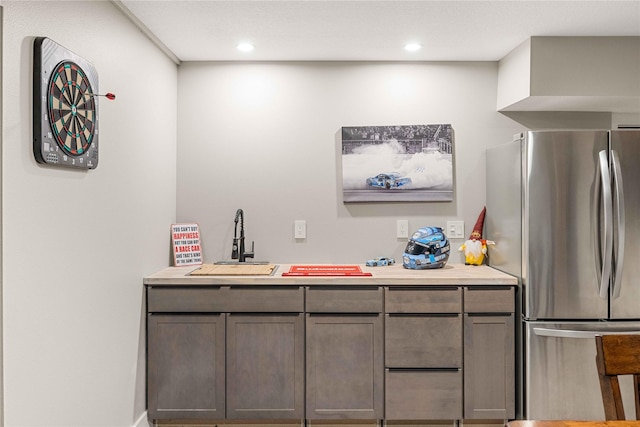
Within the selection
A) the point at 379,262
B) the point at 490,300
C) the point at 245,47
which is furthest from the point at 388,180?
the point at 245,47

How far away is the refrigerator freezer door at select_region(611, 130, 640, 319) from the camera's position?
2.68 meters

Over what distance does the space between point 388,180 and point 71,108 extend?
2.08 meters

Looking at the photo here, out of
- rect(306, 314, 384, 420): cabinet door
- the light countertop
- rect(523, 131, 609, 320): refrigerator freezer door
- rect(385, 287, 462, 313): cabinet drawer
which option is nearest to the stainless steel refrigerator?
rect(523, 131, 609, 320): refrigerator freezer door

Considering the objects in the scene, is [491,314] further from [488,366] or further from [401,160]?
[401,160]

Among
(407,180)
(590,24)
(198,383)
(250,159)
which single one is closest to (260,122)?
(250,159)

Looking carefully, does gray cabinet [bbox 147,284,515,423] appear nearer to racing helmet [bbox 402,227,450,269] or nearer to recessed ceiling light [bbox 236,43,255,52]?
racing helmet [bbox 402,227,450,269]

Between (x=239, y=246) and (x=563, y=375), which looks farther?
(x=239, y=246)

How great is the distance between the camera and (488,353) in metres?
2.85

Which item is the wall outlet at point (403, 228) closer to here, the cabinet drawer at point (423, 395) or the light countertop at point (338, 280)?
the light countertop at point (338, 280)

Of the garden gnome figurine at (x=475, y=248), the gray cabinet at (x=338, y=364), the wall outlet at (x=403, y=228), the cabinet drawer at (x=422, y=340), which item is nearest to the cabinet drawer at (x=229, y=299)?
the gray cabinet at (x=338, y=364)

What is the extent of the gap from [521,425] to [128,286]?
6.60 feet

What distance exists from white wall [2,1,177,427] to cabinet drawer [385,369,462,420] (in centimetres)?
143

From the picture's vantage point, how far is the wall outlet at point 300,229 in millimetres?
3502

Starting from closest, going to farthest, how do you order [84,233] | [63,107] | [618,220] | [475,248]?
[63,107] → [84,233] → [618,220] → [475,248]
